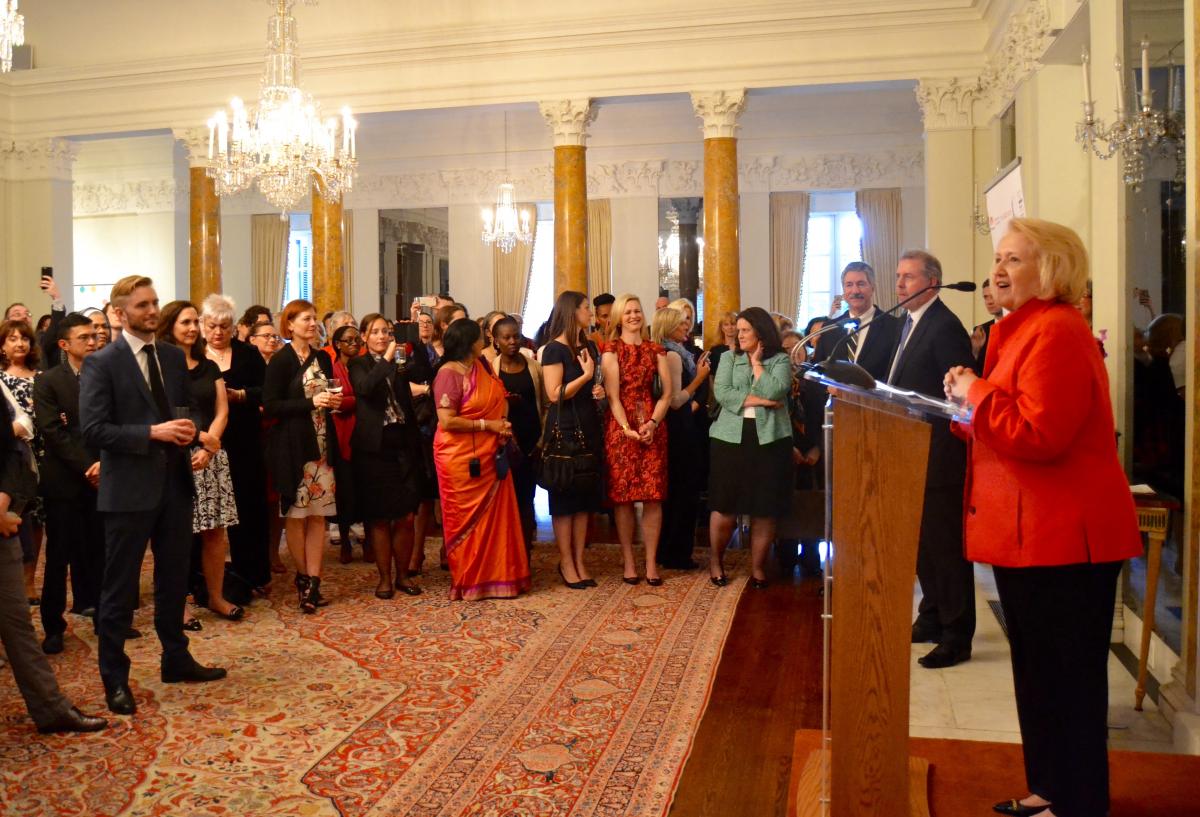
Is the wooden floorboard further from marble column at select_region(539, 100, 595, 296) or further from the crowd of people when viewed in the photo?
marble column at select_region(539, 100, 595, 296)

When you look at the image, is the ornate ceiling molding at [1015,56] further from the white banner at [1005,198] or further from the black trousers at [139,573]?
the black trousers at [139,573]

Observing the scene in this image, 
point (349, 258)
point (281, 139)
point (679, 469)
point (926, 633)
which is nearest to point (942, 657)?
point (926, 633)

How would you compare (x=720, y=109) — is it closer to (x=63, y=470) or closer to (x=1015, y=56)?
(x=1015, y=56)

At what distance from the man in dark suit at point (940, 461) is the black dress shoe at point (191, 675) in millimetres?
3070

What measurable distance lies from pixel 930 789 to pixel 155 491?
3007 mm

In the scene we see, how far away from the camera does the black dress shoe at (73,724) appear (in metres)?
3.95

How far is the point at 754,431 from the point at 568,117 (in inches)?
256

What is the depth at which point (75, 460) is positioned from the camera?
523cm

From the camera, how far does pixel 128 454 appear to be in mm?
4199

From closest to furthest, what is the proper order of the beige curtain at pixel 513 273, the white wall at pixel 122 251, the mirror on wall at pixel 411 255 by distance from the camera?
the beige curtain at pixel 513 273, the mirror on wall at pixel 411 255, the white wall at pixel 122 251

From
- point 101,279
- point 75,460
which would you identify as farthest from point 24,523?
point 101,279

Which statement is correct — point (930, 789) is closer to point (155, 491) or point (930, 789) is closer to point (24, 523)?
point (155, 491)

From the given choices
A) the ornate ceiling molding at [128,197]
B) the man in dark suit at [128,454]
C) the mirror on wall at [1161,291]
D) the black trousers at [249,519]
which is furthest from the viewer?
the ornate ceiling molding at [128,197]

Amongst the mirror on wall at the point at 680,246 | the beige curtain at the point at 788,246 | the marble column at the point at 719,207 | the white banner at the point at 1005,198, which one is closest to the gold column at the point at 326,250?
the marble column at the point at 719,207
